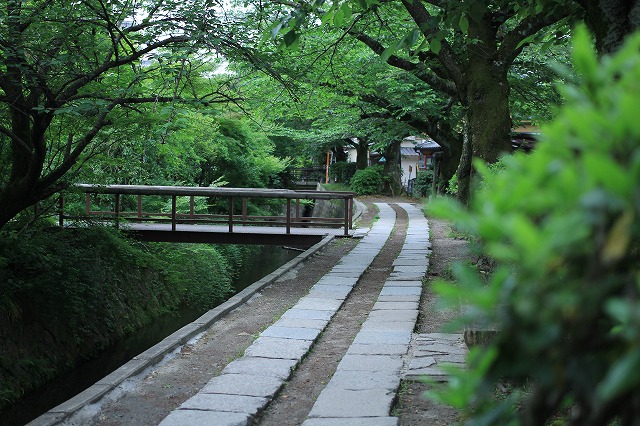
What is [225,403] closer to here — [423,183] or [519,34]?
[519,34]

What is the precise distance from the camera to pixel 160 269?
15477mm

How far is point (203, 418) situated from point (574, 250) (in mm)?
3628

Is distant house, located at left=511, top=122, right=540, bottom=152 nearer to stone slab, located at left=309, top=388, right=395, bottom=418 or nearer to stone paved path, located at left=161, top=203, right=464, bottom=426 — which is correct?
stone paved path, located at left=161, top=203, right=464, bottom=426

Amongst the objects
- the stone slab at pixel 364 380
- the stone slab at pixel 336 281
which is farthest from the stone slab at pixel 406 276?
the stone slab at pixel 364 380

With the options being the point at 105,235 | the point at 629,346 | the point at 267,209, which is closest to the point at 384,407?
the point at 629,346

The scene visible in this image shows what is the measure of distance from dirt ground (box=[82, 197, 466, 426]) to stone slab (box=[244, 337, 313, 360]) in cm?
9

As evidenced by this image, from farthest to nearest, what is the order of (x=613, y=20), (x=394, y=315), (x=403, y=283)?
(x=403, y=283) < (x=394, y=315) < (x=613, y=20)

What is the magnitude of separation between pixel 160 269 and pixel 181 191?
270 cm

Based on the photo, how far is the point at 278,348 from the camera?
19.7ft

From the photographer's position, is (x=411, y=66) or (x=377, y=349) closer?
(x=377, y=349)

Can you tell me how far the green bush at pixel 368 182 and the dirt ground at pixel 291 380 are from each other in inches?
919

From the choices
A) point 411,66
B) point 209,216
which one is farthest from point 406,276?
point 209,216

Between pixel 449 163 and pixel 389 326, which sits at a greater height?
pixel 449 163

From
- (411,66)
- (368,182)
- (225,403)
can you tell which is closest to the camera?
(225,403)
